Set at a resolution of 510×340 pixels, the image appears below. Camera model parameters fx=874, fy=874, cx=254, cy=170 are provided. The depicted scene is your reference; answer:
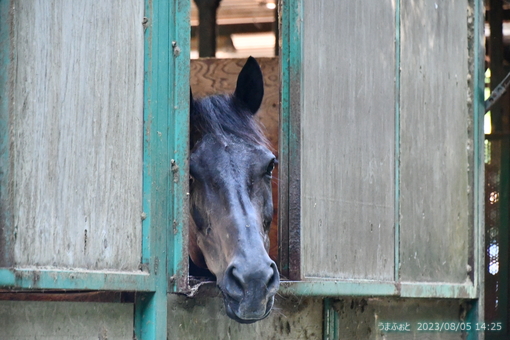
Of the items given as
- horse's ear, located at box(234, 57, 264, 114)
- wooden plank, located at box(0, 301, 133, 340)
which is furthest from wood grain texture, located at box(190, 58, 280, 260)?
wooden plank, located at box(0, 301, 133, 340)

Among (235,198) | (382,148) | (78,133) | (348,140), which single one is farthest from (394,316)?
(78,133)

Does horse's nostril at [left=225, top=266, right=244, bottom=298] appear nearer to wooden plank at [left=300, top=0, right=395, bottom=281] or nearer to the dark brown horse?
the dark brown horse

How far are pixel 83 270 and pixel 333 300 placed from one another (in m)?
1.86

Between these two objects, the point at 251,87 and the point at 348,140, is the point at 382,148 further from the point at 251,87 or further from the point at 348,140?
the point at 251,87

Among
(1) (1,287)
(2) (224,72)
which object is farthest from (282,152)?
(2) (224,72)

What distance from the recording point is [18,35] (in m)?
2.84

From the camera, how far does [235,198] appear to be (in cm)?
362

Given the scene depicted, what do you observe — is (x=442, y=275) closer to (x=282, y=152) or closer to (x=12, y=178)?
(x=282, y=152)

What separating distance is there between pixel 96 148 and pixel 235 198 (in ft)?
2.37

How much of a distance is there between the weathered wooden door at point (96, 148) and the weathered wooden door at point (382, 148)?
0.75 m

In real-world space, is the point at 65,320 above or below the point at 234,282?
below

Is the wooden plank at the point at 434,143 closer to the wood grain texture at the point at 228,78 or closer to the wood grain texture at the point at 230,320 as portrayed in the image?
the wood grain texture at the point at 230,320

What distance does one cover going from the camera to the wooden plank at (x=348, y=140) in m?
4.21

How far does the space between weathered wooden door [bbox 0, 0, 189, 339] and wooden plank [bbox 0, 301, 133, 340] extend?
0.11 metres
